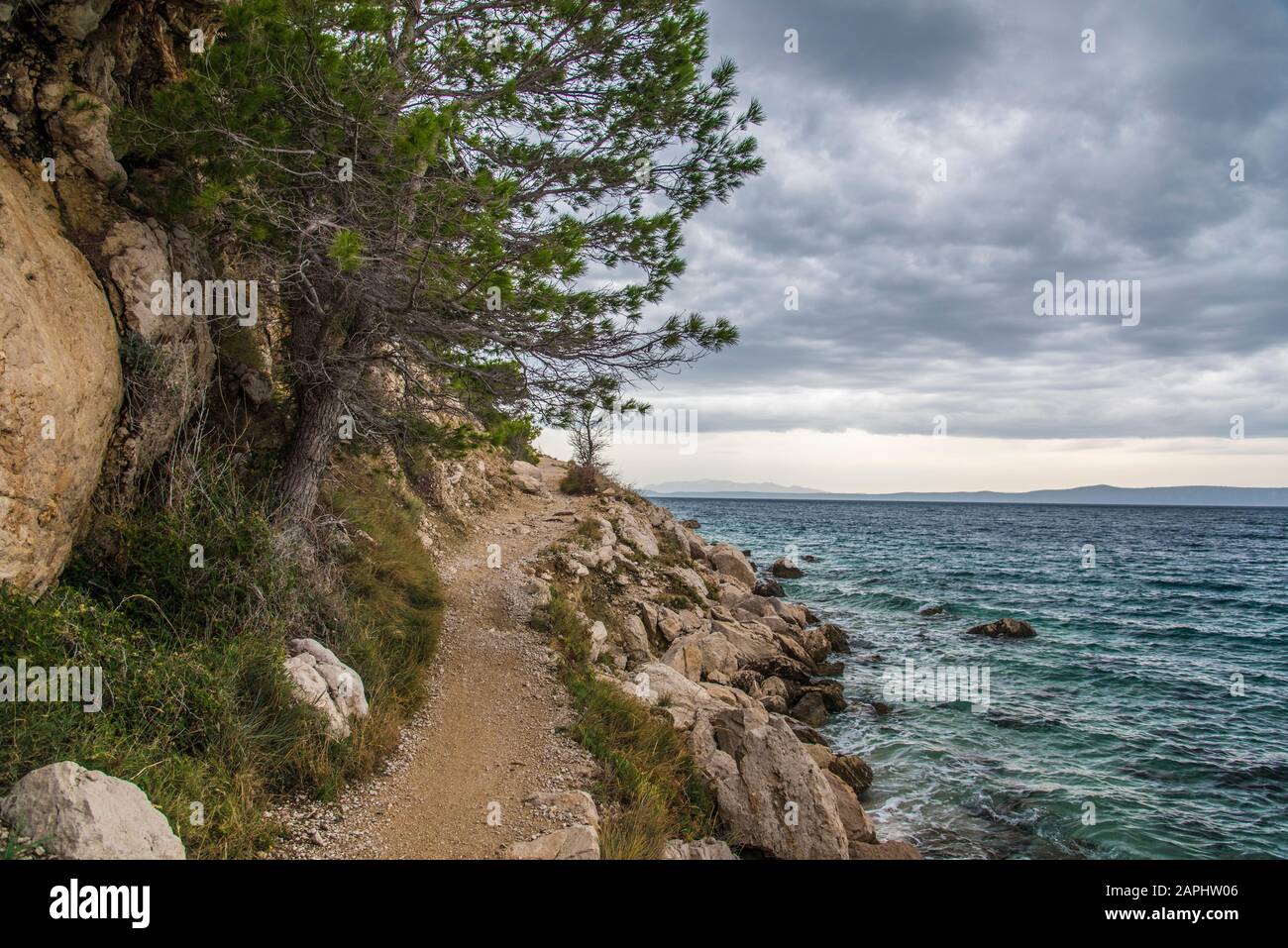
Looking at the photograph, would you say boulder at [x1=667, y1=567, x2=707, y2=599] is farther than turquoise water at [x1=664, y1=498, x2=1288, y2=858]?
Yes

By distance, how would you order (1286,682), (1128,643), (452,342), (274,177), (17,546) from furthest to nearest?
(1128,643)
(1286,682)
(452,342)
(274,177)
(17,546)

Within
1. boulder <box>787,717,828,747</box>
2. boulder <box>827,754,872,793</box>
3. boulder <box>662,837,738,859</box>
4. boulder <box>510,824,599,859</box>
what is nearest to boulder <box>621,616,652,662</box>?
boulder <box>787,717,828,747</box>

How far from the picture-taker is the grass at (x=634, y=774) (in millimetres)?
6816

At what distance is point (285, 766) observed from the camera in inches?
246

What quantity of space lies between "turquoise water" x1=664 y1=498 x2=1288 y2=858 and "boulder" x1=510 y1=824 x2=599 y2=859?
20.6ft

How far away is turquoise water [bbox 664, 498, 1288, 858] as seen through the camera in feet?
34.8

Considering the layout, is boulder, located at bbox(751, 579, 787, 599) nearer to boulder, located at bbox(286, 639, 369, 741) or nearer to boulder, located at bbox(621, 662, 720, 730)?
boulder, located at bbox(621, 662, 720, 730)

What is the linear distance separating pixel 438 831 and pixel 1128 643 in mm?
23759

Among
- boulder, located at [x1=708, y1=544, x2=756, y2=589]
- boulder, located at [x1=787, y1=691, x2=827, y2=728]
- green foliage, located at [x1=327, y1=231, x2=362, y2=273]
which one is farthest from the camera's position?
boulder, located at [x1=708, y1=544, x2=756, y2=589]

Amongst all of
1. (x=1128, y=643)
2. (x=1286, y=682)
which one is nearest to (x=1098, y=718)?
(x=1286, y=682)

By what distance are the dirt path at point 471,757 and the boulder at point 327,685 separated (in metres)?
0.67

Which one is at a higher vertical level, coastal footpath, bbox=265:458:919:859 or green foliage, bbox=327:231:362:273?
green foliage, bbox=327:231:362:273
